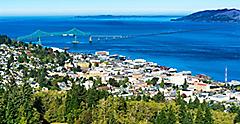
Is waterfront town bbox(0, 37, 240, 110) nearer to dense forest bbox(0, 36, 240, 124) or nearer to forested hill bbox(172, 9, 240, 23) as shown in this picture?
dense forest bbox(0, 36, 240, 124)

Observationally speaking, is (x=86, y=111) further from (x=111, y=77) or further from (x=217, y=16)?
(x=217, y=16)

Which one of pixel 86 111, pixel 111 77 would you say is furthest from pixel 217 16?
pixel 86 111

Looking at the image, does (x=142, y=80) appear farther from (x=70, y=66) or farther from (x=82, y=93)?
(x=82, y=93)

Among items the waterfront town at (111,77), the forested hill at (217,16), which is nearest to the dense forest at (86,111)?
the waterfront town at (111,77)

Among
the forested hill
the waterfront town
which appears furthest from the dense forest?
the forested hill

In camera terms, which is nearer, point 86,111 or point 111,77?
point 86,111

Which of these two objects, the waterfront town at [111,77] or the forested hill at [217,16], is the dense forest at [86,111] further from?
the forested hill at [217,16]
